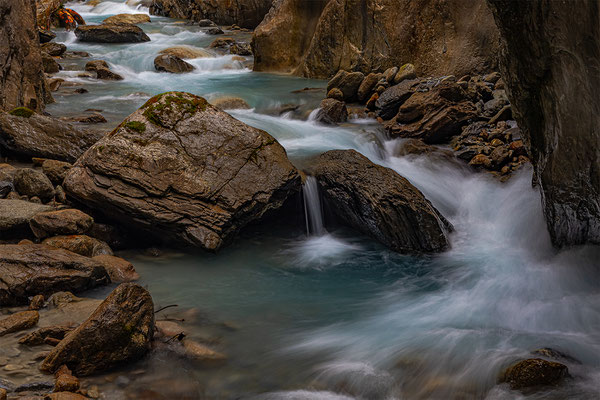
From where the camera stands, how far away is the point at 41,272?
507cm

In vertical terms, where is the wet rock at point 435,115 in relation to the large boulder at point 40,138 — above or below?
above

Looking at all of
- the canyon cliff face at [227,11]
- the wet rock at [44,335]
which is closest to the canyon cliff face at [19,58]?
the wet rock at [44,335]

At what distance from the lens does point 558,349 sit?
464cm

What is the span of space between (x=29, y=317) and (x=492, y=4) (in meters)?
5.26

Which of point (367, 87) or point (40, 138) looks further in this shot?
point (367, 87)

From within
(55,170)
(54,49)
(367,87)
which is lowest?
(55,170)

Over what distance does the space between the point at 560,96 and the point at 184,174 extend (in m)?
4.69

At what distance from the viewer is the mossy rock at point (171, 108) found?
738cm

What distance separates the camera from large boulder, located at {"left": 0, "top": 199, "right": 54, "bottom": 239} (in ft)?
19.8

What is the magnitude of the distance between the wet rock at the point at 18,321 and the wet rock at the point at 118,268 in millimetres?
1368

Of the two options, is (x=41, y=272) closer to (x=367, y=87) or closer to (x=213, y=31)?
(x=367, y=87)

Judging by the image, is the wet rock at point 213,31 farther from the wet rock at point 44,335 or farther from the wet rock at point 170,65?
the wet rock at point 44,335

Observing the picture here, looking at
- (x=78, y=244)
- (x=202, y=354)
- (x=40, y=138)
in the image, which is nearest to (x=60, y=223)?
(x=78, y=244)

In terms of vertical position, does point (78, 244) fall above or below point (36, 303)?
above
